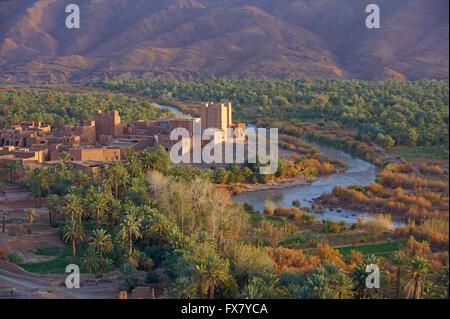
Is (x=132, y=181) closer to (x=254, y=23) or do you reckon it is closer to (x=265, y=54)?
(x=265, y=54)

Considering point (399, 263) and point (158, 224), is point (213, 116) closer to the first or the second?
point (158, 224)

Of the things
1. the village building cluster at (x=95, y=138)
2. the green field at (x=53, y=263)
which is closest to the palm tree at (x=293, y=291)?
the green field at (x=53, y=263)

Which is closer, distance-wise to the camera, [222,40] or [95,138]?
[95,138]

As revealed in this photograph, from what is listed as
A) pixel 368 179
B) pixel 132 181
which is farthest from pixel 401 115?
pixel 132 181

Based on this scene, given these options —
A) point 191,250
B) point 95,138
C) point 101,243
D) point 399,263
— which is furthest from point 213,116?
point 399,263

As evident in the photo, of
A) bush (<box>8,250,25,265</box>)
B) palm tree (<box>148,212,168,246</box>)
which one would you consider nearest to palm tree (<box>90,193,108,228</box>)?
palm tree (<box>148,212,168,246</box>)
